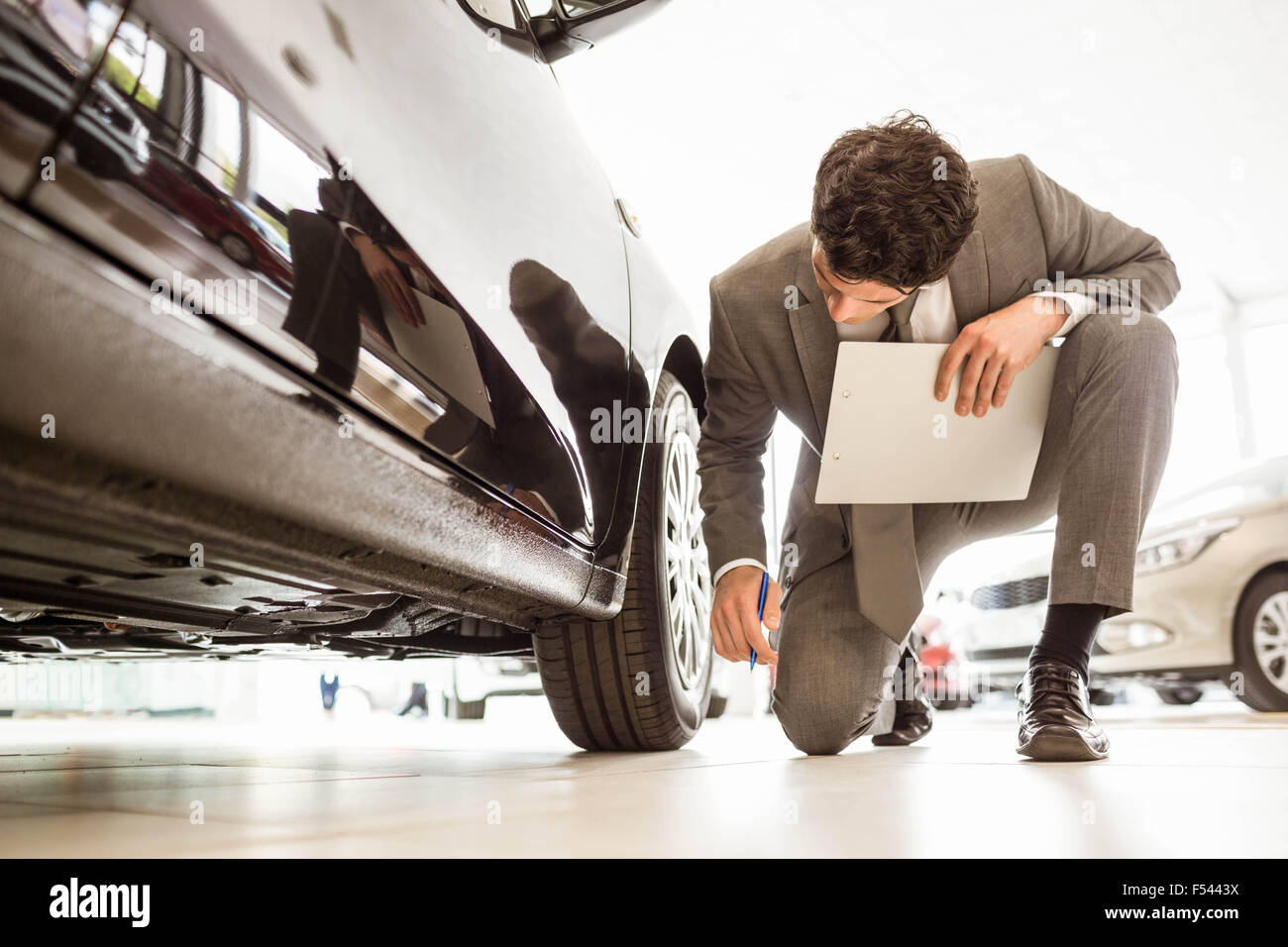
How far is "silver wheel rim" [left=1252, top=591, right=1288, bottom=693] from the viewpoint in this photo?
2934mm

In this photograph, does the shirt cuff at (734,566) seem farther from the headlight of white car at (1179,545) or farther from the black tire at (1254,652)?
the black tire at (1254,652)

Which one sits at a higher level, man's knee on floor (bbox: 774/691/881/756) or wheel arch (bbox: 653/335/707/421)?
wheel arch (bbox: 653/335/707/421)

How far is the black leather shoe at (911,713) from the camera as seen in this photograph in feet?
5.72

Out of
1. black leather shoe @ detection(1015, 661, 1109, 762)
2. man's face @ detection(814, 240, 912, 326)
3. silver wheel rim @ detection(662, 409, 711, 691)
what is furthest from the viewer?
silver wheel rim @ detection(662, 409, 711, 691)

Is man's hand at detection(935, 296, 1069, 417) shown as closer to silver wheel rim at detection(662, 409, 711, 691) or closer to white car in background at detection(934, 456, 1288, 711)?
silver wheel rim at detection(662, 409, 711, 691)

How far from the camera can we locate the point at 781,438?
823cm

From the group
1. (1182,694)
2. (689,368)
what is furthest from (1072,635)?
(1182,694)

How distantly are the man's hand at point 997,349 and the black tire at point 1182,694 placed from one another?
3777 mm

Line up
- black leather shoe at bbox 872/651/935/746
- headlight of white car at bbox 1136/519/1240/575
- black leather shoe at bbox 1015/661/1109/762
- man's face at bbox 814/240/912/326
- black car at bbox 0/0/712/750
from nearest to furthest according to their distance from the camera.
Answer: black car at bbox 0/0/712/750 < black leather shoe at bbox 1015/661/1109/762 < man's face at bbox 814/240/912/326 < black leather shoe at bbox 872/651/935/746 < headlight of white car at bbox 1136/519/1240/575

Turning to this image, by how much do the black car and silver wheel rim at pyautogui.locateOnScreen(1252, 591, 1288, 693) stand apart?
2.49 m

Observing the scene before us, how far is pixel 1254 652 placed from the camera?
298 centimetres

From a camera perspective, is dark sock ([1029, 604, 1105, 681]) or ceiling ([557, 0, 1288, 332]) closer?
dark sock ([1029, 604, 1105, 681])

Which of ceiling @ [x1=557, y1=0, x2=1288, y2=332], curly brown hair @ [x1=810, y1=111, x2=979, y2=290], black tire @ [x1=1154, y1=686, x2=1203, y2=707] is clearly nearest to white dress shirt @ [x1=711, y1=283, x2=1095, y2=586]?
curly brown hair @ [x1=810, y1=111, x2=979, y2=290]
